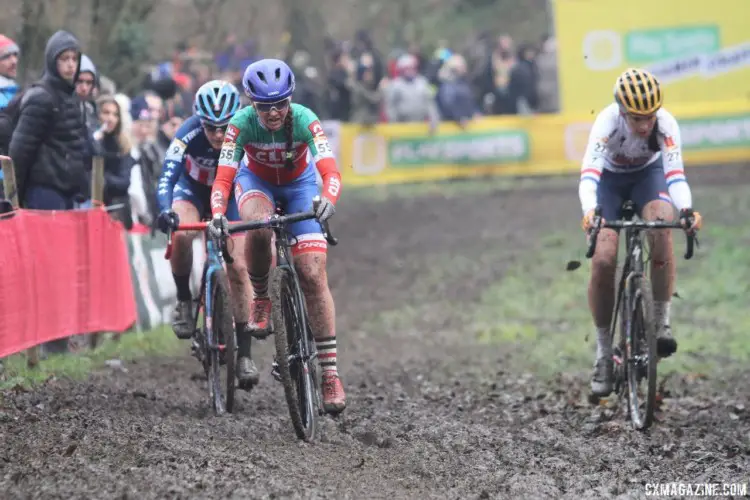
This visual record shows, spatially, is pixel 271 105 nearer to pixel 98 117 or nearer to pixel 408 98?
pixel 98 117

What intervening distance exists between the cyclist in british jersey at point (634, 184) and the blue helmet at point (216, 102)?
2605 mm

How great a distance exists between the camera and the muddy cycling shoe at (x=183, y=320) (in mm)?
9812

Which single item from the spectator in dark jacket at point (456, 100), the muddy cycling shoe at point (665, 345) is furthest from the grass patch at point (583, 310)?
the spectator in dark jacket at point (456, 100)

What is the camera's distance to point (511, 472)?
24.8 ft

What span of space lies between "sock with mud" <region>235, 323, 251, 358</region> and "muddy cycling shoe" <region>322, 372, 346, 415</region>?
1.25 metres

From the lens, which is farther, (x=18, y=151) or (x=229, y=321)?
(x=18, y=151)

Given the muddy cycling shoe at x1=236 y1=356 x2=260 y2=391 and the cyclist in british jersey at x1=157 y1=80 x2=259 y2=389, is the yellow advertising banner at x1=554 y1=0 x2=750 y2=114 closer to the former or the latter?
the cyclist in british jersey at x1=157 y1=80 x2=259 y2=389

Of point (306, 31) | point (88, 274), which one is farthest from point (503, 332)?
point (306, 31)

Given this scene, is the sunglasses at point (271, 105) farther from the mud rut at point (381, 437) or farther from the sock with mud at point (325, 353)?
the mud rut at point (381, 437)

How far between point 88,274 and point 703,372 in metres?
5.74

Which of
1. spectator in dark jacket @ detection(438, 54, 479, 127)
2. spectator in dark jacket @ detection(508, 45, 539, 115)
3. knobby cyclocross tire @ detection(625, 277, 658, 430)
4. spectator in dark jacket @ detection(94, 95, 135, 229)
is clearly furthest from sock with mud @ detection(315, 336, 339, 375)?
spectator in dark jacket @ detection(508, 45, 539, 115)

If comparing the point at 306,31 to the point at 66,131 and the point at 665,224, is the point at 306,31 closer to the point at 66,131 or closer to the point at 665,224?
the point at 66,131

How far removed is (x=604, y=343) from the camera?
983 cm

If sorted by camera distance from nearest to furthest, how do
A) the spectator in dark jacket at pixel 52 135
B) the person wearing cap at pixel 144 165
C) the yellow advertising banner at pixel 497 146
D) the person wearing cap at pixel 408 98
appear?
the spectator in dark jacket at pixel 52 135, the person wearing cap at pixel 144 165, the yellow advertising banner at pixel 497 146, the person wearing cap at pixel 408 98
